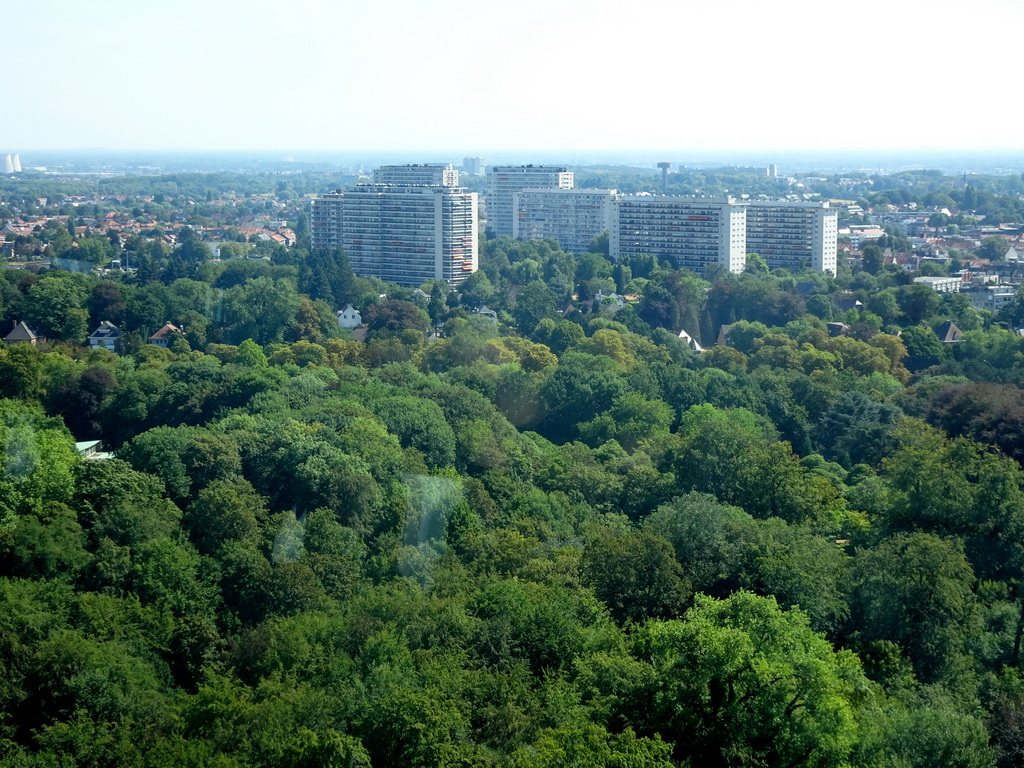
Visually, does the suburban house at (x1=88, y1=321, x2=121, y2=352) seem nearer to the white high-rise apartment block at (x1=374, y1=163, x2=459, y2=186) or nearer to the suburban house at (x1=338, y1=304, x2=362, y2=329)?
the suburban house at (x1=338, y1=304, x2=362, y2=329)

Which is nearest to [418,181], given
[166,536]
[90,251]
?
[90,251]

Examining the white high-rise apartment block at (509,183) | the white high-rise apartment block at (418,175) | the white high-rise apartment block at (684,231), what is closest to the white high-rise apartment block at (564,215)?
the white high-rise apartment block at (509,183)

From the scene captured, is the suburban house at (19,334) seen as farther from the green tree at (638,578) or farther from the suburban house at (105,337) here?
the green tree at (638,578)

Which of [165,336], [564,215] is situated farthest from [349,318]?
[564,215]

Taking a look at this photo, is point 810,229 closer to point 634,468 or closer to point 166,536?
point 634,468

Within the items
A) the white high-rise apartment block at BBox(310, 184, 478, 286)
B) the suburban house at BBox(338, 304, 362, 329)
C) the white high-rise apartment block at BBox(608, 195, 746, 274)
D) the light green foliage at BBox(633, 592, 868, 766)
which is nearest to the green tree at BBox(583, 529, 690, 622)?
the light green foliage at BBox(633, 592, 868, 766)
